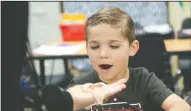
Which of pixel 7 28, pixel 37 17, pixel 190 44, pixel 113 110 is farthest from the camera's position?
pixel 37 17

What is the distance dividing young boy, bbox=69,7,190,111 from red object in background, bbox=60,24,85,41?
1.17 m

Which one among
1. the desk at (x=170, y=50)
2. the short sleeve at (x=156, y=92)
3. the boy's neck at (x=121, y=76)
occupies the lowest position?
the desk at (x=170, y=50)

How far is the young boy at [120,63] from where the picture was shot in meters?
0.80

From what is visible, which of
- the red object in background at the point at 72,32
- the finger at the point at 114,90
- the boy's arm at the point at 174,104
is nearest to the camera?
the finger at the point at 114,90

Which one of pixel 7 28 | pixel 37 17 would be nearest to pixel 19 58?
pixel 7 28

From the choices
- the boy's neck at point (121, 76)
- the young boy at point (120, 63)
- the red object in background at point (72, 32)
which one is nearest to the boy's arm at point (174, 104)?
the young boy at point (120, 63)

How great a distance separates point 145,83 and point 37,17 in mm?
1797

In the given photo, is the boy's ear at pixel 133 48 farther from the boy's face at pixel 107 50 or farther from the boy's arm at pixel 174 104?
the boy's arm at pixel 174 104

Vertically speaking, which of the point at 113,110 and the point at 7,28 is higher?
the point at 7,28

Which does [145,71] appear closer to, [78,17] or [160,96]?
[160,96]

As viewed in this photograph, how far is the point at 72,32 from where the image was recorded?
6.80 ft

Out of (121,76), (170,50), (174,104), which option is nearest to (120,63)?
(121,76)

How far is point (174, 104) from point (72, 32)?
1.30m

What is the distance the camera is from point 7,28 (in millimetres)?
521
